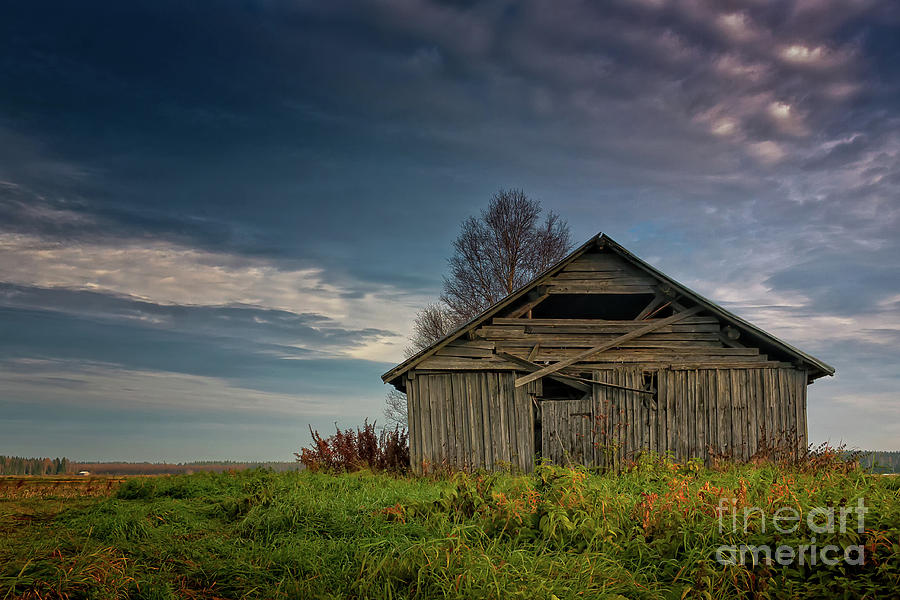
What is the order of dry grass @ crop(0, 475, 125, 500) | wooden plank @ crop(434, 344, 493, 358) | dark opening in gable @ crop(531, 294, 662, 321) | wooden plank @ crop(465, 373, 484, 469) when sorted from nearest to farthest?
1. dry grass @ crop(0, 475, 125, 500)
2. wooden plank @ crop(465, 373, 484, 469)
3. wooden plank @ crop(434, 344, 493, 358)
4. dark opening in gable @ crop(531, 294, 662, 321)

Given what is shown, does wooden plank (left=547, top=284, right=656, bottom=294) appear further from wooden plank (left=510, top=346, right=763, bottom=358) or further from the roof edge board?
wooden plank (left=510, top=346, right=763, bottom=358)

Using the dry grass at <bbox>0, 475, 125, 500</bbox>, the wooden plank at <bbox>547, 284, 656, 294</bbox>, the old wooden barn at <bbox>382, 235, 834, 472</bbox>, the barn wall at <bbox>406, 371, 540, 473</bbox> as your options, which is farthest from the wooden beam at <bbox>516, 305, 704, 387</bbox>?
the dry grass at <bbox>0, 475, 125, 500</bbox>

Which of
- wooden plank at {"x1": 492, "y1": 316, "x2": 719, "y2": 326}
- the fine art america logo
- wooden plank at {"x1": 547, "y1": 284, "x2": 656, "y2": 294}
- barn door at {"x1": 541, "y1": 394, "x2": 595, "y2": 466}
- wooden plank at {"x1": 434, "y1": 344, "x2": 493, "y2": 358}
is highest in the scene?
wooden plank at {"x1": 547, "y1": 284, "x2": 656, "y2": 294}

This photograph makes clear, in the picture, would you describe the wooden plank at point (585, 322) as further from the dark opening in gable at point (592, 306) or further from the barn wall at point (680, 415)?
the barn wall at point (680, 415)

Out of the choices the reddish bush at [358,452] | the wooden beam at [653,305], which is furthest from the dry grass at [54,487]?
the wooden beam at [653,305]

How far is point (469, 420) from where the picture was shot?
50.7 feet

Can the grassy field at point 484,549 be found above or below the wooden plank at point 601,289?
below

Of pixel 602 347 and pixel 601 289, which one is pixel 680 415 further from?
pixel 601 289

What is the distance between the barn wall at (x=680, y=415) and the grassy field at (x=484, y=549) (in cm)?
659

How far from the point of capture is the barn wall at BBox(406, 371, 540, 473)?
15.2 meters

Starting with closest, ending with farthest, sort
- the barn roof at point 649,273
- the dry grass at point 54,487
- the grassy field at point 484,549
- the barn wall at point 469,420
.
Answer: the grassy field at point 484,549, the barn roof at point 649,273, the dry grass at point 54,487, the barn wall at point 469,420

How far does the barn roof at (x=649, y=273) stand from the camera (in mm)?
14766

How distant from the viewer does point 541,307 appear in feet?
56.6

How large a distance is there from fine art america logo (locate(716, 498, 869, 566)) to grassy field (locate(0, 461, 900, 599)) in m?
0.05
